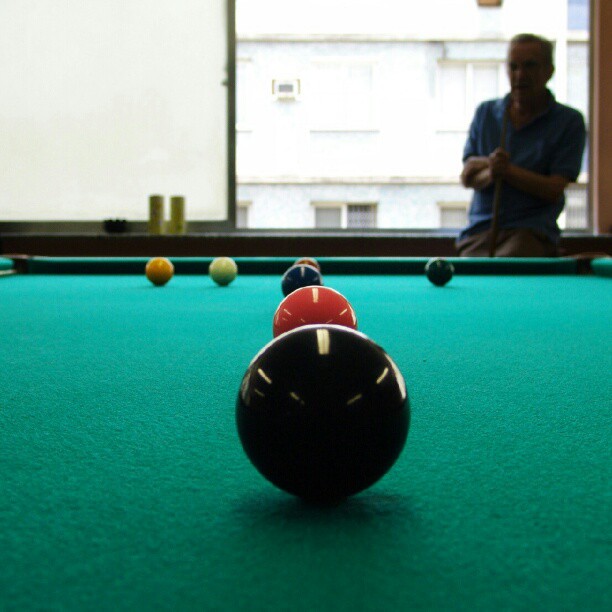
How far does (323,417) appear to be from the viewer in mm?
620

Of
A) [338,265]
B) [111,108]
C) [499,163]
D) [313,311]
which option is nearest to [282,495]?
[313,311]

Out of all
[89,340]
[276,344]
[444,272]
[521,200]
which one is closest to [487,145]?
[521,200]

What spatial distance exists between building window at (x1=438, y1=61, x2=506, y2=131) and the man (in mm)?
3964

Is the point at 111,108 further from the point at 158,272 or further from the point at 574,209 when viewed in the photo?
the point at 574,209

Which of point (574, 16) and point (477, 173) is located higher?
point (574, 16)

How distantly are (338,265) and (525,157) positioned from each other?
4.98 feet

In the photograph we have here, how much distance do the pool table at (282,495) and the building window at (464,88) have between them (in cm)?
723

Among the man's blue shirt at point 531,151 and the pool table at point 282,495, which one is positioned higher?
the man's blue shirt at point 531,151

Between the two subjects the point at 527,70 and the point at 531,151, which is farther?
the point at 531,151

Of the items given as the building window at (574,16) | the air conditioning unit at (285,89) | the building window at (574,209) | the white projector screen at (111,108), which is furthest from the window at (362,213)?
the white projector screen at (111,108)

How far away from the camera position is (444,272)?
3.11 meters

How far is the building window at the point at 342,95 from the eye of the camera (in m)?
8.55

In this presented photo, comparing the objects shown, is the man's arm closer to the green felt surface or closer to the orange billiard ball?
the green felt surface

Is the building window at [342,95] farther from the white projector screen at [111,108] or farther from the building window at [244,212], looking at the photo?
the white projector screen at [111,108]
